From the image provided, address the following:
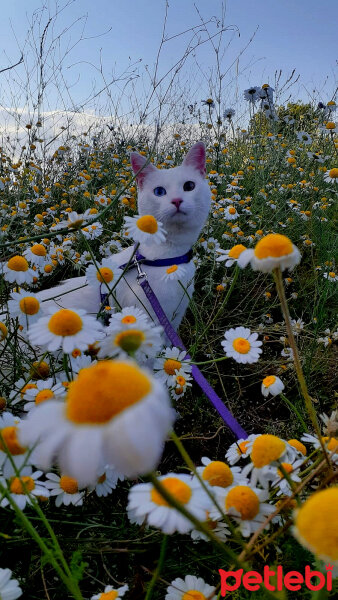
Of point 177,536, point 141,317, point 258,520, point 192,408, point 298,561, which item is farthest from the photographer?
point 192,408

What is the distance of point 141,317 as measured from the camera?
3.02 feet

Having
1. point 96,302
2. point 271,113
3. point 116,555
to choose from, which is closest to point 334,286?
point 96,302

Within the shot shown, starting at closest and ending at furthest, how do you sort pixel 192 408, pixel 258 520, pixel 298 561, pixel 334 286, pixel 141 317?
1. pixel 258 520
2. pixel 298 561
3. pixel 141 317
4. pixel 192 408
5. pixel 334 286

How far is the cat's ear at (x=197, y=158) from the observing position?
6.29ft

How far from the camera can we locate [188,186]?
1.83 meters

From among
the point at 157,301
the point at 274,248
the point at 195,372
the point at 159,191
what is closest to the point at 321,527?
the point at 274,248

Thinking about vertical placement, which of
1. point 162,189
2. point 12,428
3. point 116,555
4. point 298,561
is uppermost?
point 162,189

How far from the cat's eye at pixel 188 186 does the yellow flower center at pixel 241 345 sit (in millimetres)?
1060

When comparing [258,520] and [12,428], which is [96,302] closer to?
[12,428]

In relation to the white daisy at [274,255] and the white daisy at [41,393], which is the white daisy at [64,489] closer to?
the white daisy at [41,393]

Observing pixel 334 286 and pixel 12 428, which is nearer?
pixel 12 428

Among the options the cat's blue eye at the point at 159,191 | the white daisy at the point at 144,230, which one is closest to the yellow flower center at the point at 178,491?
the white daisy at the point at 144,230

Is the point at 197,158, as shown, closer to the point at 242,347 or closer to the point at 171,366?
the point at 171,366

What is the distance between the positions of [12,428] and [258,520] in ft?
1.22
